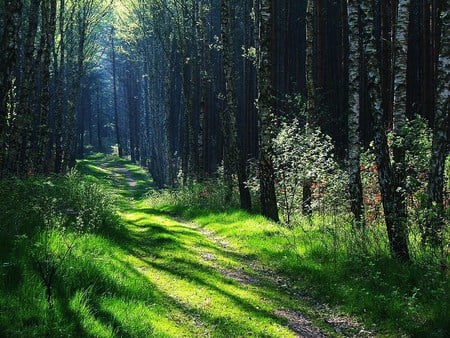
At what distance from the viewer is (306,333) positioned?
6086 millimetres

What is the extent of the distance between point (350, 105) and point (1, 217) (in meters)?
8.86

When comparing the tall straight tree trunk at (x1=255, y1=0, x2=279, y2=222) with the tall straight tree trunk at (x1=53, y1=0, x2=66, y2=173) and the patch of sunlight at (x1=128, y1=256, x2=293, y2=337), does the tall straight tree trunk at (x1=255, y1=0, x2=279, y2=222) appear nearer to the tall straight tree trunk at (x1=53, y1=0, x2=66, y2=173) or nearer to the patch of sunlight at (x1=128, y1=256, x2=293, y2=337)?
the patch of sunlight at (x1=128, y1=256, x2=293, y2=337)

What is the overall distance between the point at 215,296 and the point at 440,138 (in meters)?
4.87

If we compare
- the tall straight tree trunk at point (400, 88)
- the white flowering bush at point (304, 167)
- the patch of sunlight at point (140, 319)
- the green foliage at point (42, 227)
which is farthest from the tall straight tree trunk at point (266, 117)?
the patch of sunlight at point (140, 319)

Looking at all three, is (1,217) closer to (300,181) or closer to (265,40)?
(300,181)

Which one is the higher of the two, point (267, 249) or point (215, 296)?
point (267, 249)

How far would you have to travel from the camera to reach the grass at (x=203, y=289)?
5.02 m

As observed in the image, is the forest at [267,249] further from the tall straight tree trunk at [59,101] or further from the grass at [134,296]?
the tall straight tree trunk at [59,101]

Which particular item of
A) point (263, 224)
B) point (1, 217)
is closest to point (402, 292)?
point (263, 224)

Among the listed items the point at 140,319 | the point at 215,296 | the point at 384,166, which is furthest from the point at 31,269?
the point at 384,166

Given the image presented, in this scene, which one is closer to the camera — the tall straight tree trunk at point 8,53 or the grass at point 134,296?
the grass at point 134,296

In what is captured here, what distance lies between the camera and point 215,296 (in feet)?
23.9

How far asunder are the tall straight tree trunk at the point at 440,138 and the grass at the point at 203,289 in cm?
78

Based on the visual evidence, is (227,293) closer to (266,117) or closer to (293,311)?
(293,311)
